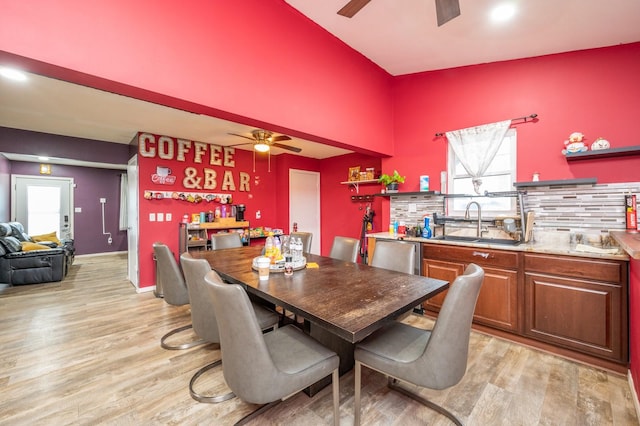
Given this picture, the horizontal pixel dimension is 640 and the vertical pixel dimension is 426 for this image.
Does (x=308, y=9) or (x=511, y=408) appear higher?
(x=308, y=9)

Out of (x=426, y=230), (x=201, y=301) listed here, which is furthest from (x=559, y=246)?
(x=201, y=301)

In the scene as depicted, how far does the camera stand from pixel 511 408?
1628mm

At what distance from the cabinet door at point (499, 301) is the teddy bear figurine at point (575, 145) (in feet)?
4.26

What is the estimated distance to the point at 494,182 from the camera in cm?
312

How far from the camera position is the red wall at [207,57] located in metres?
1.45

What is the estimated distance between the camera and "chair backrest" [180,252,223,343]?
5.88 ft

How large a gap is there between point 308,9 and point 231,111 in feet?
4.48

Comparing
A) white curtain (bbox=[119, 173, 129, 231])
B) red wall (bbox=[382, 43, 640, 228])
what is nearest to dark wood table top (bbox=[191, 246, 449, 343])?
red wall (bbox=[382, 43, 640, 228])

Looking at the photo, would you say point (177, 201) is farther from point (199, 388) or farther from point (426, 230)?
point (426, 230)

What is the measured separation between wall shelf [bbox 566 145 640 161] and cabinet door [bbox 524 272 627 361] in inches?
46.9

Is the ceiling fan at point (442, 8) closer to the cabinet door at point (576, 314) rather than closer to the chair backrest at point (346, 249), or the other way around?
the chair backrest at point (346, 249)

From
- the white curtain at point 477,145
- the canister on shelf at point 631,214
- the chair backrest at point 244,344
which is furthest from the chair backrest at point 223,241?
the canister on shelf at point 631,214

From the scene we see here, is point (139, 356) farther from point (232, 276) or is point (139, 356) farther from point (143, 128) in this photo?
point (143, 128)

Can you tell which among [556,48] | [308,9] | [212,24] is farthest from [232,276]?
[556,48]
